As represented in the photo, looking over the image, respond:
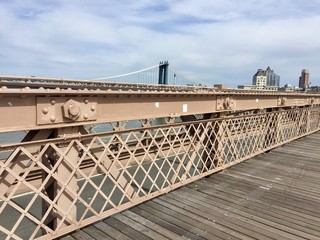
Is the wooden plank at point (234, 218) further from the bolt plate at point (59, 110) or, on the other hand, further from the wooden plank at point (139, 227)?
the bolt plate at point (59, 110)

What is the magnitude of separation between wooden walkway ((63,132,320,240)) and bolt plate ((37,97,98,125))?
1358 millimetres

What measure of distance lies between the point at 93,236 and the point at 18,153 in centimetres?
130

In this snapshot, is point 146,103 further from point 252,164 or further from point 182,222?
point 252,164

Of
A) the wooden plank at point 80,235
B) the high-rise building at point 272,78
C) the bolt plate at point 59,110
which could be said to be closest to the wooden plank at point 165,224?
the wooden plank at point 80,235

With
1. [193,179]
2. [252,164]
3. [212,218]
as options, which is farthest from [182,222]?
[252,164]

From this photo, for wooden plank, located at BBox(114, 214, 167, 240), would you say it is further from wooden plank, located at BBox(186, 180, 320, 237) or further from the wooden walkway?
wooden plank, located at BBox(186, 180, 320, 237)

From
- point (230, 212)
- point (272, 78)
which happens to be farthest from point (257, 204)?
point (272, 78)

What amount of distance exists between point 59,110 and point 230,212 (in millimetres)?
2700

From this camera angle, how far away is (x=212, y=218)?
12.4 ft

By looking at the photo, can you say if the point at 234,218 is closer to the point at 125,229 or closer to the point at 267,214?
the point at 267,214

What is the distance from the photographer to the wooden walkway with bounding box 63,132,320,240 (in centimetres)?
336

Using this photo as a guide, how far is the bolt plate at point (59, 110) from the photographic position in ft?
8.71

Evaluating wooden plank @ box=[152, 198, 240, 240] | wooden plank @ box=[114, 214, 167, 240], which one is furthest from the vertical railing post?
wooden plank @ box=[152, 198, 240, 240]

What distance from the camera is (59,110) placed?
280cm
